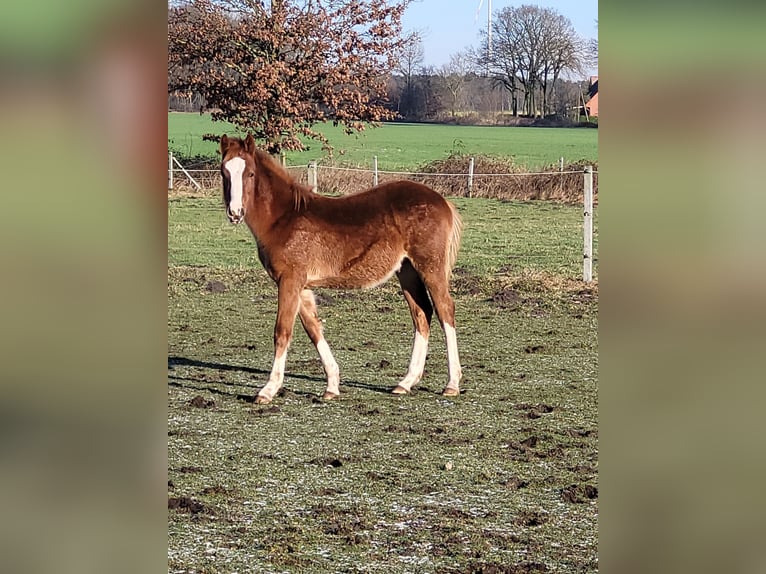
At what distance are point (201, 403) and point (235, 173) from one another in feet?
5.04

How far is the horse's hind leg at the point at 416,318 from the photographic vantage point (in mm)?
6828

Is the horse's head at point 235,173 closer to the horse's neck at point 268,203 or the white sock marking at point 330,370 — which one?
the horse's neck at point 268,203

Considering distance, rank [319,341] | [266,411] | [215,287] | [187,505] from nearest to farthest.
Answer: [187,505]
[266,411]
[319,341]
[215,287]

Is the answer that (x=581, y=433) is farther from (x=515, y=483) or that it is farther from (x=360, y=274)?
(x=360, y=274)

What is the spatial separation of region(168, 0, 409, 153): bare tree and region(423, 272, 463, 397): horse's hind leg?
16.4 metres

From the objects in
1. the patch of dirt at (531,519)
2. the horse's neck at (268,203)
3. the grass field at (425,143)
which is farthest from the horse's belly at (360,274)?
the grass field at (425,143)

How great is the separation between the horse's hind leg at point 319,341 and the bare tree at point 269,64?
16.4 meters

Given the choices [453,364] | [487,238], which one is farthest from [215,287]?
[487,238]

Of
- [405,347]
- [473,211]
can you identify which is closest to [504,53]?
[473,211]

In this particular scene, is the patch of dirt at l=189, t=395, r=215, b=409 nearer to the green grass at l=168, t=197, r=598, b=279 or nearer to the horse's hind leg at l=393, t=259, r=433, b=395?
the horse's hind leg at l=393, t=259, r=433, b=395

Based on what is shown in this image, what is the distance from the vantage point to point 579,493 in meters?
4.49
